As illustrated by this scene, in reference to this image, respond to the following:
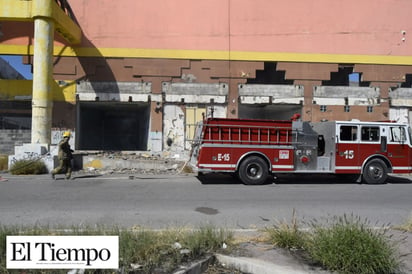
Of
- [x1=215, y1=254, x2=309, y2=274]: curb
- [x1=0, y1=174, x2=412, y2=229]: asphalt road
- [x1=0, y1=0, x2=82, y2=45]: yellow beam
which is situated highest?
[x1=0, y1=0, x2=82, y2=45]: yellow beam

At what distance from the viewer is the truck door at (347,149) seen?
1220 centimetres

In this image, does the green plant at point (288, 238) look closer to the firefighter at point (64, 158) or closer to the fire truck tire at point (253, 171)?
the fire truck tire at point (253, 171)

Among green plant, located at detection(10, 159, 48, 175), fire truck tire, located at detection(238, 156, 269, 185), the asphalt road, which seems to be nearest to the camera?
the asphalt road

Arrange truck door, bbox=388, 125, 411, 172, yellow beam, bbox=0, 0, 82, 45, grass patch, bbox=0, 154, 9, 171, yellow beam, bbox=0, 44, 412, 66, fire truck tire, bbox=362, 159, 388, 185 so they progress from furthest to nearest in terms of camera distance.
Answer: yellow beam, bbox=0, 44, 412, 66
yellow beam, bbox=0, 0, 82, 45
grass patch, bbox=0, 154, 9, 171
truck door, bbox=388, 125, 411, 172
fire truck tire, bbox=362, 159, 388, 185

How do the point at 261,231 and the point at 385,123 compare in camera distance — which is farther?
the point at 385,123

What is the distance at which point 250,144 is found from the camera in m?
11.6

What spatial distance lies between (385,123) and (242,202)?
7508mm

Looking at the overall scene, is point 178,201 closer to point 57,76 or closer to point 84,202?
point 84,202

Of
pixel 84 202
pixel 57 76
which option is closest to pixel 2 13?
pixel 57 76

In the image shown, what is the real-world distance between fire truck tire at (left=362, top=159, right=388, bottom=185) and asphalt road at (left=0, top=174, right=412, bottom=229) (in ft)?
1.30

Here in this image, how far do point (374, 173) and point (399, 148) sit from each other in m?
1.45

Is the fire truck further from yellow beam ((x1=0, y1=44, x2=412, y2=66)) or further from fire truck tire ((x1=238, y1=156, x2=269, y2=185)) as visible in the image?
yellow beam ((x1=0, y1=44, x2=412, y2=66))

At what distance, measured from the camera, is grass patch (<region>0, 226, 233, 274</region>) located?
142 inches

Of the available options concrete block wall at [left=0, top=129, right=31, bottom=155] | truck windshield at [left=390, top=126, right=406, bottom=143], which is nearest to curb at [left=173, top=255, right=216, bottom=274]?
truck windshield at [left=390, top=126, right=406, bottom=143]
